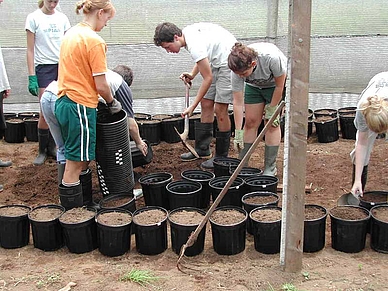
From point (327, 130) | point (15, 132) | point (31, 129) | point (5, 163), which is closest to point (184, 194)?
point (5, 163)

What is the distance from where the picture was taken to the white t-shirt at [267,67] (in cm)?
401

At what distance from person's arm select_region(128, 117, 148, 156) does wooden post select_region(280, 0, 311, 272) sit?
176 cm

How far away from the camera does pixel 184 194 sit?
3.70 meters

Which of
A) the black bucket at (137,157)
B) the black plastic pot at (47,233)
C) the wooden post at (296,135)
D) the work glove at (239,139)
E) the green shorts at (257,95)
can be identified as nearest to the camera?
the wooden post at (296,135)

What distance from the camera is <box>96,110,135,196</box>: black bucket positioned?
3.71 meters

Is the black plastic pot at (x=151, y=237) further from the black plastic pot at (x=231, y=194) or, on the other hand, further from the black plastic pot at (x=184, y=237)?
Result: the black plastic pot at (x=231, y=194)

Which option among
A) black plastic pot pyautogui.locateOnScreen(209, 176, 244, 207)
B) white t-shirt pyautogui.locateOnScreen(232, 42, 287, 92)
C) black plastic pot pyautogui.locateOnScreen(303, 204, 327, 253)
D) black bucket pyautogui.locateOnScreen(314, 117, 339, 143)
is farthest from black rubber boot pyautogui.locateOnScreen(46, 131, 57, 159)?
black plastic pot pyautogui.locateOnScreen(303, 204, 327, 253)

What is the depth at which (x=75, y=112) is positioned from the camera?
3.36 m

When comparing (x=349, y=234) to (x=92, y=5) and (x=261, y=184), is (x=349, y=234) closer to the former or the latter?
(x=261, y=184)

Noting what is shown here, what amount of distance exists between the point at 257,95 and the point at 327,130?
165cm

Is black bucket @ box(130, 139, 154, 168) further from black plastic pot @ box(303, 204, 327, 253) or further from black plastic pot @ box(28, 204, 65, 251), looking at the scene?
black plastic pot @ box(303, 204, 327, 253)

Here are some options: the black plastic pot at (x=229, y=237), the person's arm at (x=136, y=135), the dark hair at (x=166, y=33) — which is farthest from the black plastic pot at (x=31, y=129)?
the black plastic pot at (x=229, y=237)

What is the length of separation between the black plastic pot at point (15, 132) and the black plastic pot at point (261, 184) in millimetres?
3131

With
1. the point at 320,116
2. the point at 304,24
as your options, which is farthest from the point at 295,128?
the point at 320,116
